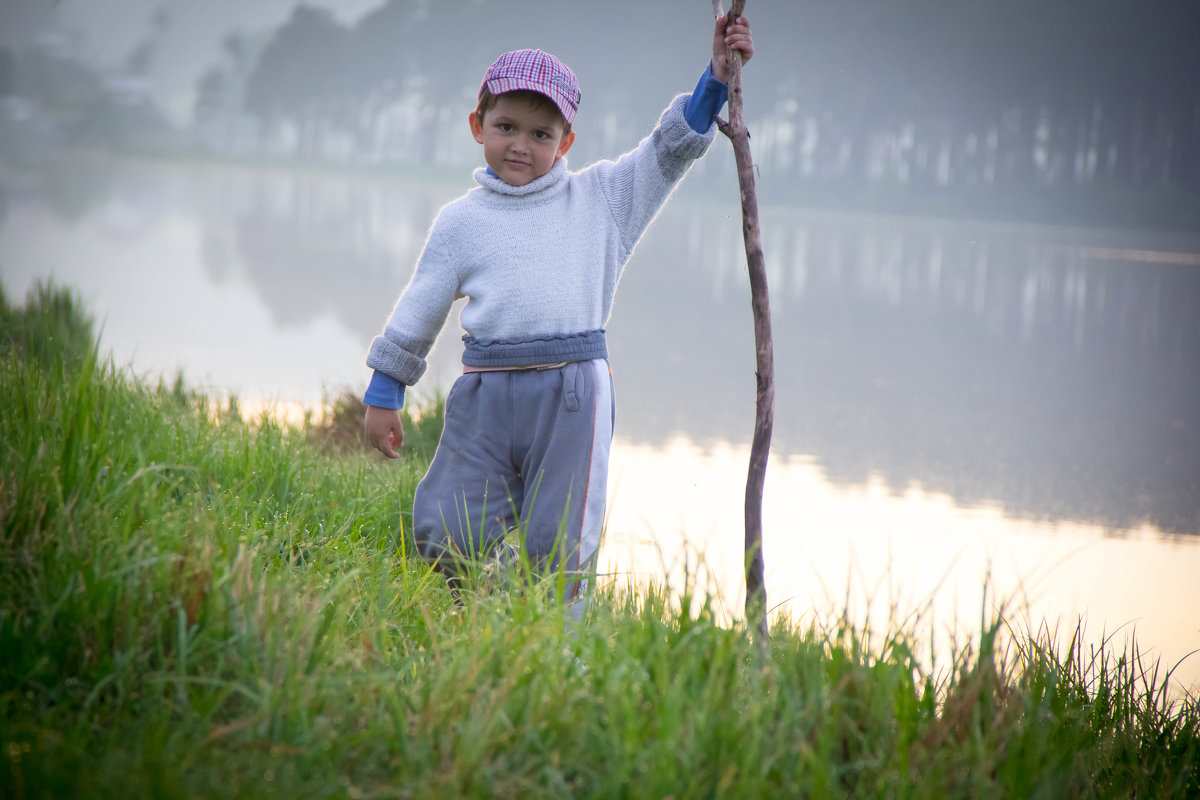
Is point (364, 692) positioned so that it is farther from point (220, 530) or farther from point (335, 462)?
point (335, 462)

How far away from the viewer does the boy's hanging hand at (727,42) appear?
184 cm

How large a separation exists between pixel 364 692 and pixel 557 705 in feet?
0.83

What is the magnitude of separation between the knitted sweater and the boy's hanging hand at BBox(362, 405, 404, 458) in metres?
0.07

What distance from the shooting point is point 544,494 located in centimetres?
196

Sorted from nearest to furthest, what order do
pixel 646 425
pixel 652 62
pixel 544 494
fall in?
pixel 544 494, pixel 646 425, pixel 652 62

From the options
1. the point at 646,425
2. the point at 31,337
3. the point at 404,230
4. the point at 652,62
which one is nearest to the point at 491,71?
the point at 31,337

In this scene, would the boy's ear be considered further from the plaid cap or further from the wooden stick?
the wooden stick

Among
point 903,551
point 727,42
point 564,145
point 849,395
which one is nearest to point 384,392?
point 564,145

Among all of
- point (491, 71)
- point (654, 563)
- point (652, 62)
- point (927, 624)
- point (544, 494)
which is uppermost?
point (652, 62)

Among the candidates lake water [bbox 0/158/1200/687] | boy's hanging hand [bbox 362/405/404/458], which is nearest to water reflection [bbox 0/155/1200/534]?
lake water [bbox 0/158/1200/687]

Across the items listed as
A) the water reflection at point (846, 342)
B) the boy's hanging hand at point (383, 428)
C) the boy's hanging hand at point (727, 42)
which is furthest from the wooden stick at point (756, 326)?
the water reflection at point (846, 342)

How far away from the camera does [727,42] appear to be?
185cm

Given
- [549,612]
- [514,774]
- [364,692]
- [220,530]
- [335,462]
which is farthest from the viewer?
[335,462]

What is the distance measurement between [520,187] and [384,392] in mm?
471
